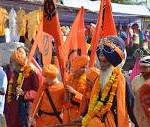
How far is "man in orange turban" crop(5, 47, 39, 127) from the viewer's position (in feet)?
24.9

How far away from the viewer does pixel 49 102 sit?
6766mm

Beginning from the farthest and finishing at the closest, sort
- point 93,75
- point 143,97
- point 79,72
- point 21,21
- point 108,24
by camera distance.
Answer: point 21,21
point 108,24
point 79,72
point 93,75
point 143,97

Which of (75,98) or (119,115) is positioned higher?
(119,115)

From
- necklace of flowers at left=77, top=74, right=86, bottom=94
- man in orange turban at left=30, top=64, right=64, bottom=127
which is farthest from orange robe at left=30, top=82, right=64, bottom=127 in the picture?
necklace of flowers at left=77, top=74, right=86, bottom=94

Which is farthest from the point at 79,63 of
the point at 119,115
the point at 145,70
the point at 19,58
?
the point at 119,115

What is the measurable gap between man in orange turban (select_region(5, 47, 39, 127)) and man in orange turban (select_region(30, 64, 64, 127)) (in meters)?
0.68

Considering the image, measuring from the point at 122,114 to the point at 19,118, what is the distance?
Answer: 2949 millimetres

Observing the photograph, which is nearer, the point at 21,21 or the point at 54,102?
the point at 54,102

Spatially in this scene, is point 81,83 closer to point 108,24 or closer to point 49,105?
point 49,105

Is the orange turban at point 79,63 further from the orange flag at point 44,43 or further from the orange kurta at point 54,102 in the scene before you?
the orange flag at point 44,43

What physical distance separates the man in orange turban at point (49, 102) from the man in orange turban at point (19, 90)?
68 centimetres

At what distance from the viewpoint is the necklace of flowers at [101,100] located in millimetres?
5188

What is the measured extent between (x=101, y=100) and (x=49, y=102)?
5.36 ft

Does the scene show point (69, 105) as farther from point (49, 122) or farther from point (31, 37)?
point (31, 37)
